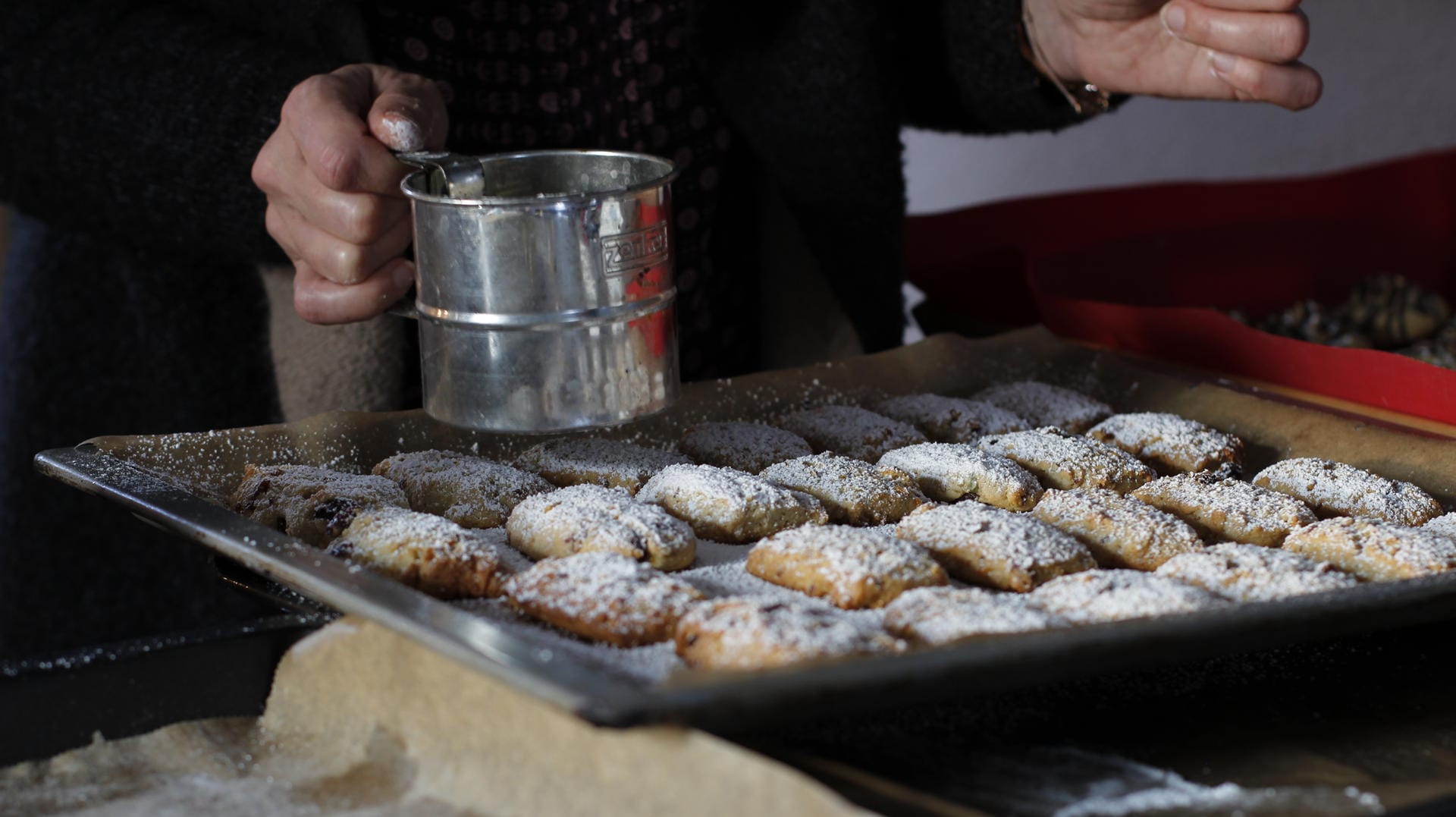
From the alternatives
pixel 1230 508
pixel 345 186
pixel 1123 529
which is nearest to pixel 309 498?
pixel 345 186

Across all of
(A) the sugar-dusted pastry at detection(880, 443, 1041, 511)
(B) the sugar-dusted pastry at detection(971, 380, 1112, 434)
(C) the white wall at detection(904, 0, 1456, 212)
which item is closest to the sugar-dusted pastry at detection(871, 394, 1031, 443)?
(B) the sugar-dusted pastry at detection(971, 380, 1112, 434)

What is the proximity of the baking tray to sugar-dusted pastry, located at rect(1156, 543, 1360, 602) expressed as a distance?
0.07m

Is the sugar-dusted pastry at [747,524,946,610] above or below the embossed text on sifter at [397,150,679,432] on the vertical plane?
below

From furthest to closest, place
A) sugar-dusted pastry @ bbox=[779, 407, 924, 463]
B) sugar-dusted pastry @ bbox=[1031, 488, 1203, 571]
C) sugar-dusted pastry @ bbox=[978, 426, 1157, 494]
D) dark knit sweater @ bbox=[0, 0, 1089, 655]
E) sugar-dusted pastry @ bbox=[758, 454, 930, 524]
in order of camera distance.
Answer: dark knit sweater @ bbox=[0, 0, 1089, 655] < sugar-dusted pastry @ bbox=[779, 407, 924, 463] < sugar-dusted pastry @ bbox=[978, 426, 1157, 494] < sugar-dusted pastry @ bbox=[758, 454, 930, 524] < sugar-dusted pastry @ bbox=[1031, 488, 1203, 571]

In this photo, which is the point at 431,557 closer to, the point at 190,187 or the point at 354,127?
the point at 354,127

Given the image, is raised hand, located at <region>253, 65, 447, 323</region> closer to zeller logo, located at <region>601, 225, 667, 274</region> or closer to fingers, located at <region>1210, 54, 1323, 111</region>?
zeller logo, located at <region>601, 225, 667, 274</region>

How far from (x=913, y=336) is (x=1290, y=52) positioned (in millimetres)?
1650

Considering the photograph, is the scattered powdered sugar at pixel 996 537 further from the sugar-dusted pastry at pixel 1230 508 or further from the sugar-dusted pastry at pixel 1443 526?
the sugar-dusted pastry at pixel 1443 526

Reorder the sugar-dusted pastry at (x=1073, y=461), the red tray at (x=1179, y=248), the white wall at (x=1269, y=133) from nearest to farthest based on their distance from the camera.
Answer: the sugar-dusted pastry at (x=1073, y=461)
the red tray at (x=1179, y=248)
the white wall at (x=1269, y=133)

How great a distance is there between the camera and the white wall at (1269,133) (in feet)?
10.5

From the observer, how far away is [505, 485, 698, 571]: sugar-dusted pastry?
46.4 inches

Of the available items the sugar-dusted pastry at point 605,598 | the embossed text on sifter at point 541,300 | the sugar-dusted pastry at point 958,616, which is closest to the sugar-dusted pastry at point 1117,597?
the sugar-dusted pastry at point 958,616

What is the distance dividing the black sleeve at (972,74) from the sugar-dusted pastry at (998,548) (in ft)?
2.62

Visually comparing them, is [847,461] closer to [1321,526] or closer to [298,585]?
[1321,526]
